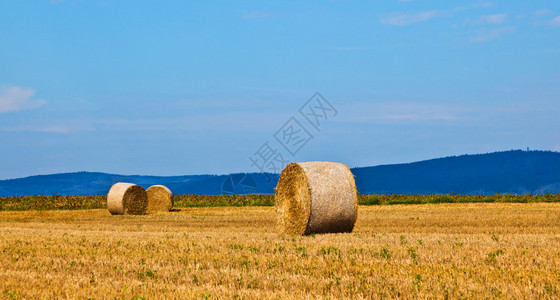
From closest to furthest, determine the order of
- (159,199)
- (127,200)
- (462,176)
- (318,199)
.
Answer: (318,199) → (127,200) → (159,199) → (462,176)

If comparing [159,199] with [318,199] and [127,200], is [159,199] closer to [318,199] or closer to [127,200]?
[127,200]

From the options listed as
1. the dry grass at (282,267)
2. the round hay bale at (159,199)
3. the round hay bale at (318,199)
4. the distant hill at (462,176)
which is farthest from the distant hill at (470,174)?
the dry grass at (282,267)

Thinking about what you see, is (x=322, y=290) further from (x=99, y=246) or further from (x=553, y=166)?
(x=553, y=166)

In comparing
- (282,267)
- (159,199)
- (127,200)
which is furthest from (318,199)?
(159,199)

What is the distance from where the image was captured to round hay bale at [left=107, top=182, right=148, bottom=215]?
109ft

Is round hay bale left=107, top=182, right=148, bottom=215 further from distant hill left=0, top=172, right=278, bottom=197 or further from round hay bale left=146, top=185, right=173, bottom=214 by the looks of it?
distant hill left=0, top=172, right=278, bottom=197

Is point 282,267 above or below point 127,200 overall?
below

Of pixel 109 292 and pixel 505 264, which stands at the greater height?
pixel 109 292

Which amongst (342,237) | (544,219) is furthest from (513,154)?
(342,237)

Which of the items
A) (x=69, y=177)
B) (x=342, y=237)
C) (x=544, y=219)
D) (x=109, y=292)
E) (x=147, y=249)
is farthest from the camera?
(x=69, y=177)

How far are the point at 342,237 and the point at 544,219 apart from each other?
37.0 ft

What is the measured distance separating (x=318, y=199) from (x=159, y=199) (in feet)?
68.9

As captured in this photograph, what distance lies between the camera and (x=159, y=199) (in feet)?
121

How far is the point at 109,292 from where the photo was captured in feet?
28.5
